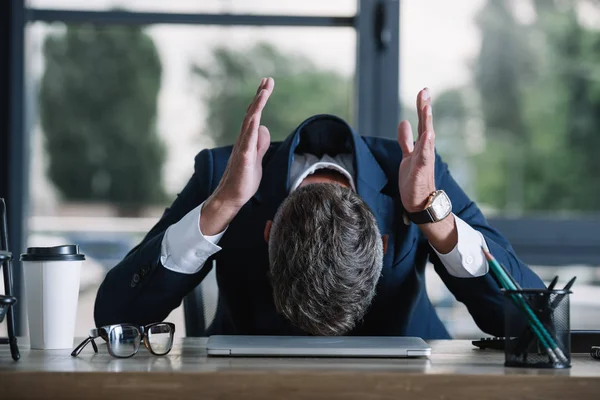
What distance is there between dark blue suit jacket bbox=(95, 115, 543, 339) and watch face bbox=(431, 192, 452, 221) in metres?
0.21

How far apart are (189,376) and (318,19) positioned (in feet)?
7.51

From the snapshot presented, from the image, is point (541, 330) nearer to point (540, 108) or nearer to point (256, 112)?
point (256, 112)

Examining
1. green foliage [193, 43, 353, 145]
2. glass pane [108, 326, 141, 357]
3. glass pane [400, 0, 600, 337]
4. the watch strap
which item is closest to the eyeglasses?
glass pane [108, 326, 141, 357]

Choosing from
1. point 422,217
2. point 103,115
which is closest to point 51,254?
point 422,217

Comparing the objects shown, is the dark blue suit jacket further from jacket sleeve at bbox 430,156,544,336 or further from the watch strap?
the watch strap

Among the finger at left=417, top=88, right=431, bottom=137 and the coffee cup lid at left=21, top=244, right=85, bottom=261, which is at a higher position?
the finger at left=417, top=88, right=431, bottom=137

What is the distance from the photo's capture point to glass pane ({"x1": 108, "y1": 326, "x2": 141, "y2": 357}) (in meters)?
1.30

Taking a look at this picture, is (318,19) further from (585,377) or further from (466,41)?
(585,377)

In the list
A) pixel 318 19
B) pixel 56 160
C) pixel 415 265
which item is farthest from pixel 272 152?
pixel 56 160

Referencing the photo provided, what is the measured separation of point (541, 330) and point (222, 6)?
2293 mm

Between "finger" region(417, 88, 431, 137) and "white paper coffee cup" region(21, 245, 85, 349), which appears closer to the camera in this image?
"white paper coffee cup" region(21, 245, 85, 349)

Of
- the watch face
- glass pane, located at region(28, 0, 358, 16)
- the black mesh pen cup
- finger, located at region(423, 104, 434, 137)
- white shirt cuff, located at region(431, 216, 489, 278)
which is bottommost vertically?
the black mesh pen cup

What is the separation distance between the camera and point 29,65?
3.15 metres

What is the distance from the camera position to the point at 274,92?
333 centimetres
